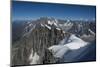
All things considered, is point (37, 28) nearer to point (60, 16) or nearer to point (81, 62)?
point (60, 16)

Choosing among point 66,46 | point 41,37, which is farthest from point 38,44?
point 66,46

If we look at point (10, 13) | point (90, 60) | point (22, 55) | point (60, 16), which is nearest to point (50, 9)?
point (60, 16)

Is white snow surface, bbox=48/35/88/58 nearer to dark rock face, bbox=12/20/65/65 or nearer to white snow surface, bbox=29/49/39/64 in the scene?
dark rock face, bbox=12/20/65/65

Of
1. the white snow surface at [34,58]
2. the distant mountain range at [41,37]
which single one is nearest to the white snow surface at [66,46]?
the distant mountain range at [41,37]

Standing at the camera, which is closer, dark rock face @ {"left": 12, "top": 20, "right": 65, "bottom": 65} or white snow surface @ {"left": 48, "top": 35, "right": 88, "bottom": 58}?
dark rock face @ {"left": 12, "top": 20, "right": 65, "bottom": 65}

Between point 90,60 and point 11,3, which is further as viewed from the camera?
point 90,60

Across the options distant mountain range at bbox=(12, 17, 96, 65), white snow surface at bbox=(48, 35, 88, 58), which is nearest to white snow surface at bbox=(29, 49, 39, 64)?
distant mountain range at bbox=(12, 17, 96, 65)

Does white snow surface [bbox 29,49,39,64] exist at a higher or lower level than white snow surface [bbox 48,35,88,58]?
lower
